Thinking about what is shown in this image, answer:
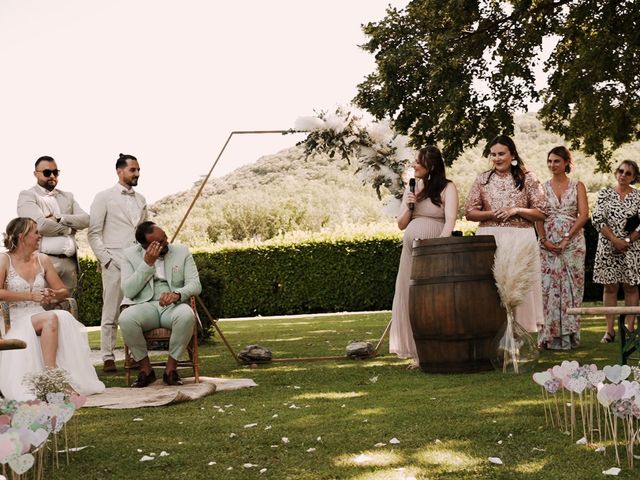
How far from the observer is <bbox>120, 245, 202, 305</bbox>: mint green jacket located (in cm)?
685

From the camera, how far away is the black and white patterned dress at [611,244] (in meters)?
8.19

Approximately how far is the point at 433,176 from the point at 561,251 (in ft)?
6.04

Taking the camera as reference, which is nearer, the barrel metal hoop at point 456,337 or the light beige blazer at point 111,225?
the barrel metal hoop at point 456,337

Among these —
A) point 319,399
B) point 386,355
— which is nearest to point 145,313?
point 319,399

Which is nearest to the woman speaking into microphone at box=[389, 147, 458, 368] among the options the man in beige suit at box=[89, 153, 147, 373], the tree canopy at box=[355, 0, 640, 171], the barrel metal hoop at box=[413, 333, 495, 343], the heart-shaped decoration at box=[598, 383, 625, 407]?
the barrel metal hoop at box=[413, 333, 495, 343]

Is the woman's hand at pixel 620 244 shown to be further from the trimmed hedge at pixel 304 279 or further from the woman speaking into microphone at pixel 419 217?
the trimmed hedge at pixel 304 279

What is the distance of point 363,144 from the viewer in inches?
326

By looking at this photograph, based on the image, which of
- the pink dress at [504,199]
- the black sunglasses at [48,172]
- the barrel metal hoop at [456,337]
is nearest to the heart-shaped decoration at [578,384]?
the barrel metal hoop at [456,337]

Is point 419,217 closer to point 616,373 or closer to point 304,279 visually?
point 616,373

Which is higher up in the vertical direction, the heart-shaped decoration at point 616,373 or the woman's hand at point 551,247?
the woman's hand at point 551,247

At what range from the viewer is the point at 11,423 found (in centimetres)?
324

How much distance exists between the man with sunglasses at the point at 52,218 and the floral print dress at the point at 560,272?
14.7ft

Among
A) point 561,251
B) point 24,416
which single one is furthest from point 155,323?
point 561,251

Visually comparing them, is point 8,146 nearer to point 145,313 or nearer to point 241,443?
point 145,313
